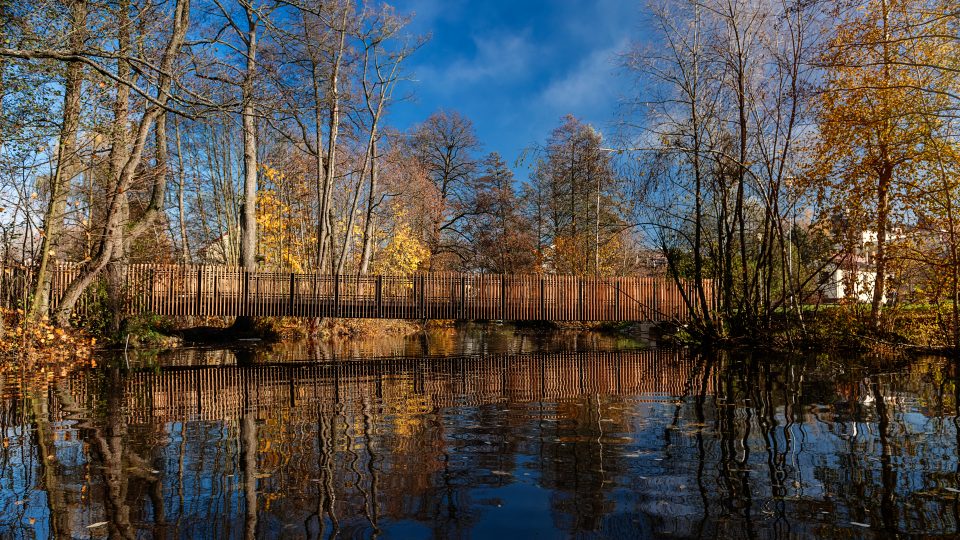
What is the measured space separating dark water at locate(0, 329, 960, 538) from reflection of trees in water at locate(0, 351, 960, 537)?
0.05 feet

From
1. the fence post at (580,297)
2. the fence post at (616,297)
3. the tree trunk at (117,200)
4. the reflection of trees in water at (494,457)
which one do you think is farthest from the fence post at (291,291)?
the fence post at (616,297)

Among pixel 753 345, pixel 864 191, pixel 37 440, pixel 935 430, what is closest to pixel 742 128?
pixel 864 191

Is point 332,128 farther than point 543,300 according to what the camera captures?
Yes

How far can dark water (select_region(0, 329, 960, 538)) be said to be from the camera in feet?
8.75

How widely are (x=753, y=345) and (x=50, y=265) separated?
46.3 ft

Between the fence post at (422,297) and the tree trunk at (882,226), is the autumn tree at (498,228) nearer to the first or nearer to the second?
the fence post at (422,297)

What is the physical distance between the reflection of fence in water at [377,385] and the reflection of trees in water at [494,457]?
7cm

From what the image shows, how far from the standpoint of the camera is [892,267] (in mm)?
10367

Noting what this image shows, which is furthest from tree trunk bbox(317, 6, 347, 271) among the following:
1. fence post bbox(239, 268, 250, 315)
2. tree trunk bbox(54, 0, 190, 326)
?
tree trunk bbox(54, 0, 190, 326)

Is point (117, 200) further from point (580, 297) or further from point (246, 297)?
point (580, 297)

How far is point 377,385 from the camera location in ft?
25.1

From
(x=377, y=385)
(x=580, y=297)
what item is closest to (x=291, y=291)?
(x=580, y=297)

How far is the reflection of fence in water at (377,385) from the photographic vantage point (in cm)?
605

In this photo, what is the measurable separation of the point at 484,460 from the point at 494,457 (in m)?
0.11
